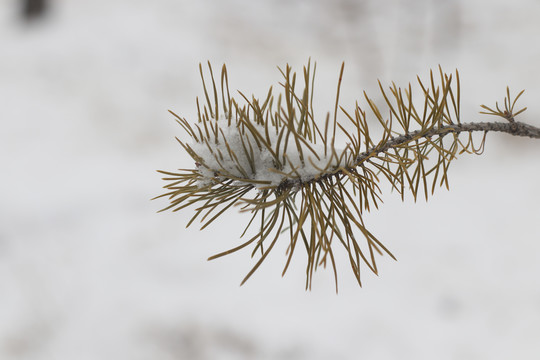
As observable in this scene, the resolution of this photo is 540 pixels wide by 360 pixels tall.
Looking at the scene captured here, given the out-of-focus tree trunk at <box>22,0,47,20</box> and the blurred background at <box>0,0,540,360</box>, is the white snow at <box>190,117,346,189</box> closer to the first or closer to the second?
the blurred background at <box>0,0,540,360</box>

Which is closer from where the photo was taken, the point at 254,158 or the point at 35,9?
the point at 254,158

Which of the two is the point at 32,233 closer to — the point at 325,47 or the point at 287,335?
the point at 287,335

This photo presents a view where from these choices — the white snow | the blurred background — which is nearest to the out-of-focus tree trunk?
the blurred background

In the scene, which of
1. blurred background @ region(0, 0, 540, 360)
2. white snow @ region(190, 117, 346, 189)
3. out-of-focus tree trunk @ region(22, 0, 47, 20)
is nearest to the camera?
white snow @ region(190, 117, 346, 189)

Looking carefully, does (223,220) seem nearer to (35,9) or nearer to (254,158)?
(254,158)

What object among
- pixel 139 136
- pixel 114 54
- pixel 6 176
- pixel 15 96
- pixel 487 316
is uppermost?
pixel 114 54

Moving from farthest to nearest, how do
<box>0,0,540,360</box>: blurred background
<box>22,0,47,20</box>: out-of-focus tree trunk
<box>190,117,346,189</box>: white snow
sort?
<box>22,0,47,20</box>: out-of-focus tree trunk → <box>0,0,540,360</box>: blurred background → <box>190,117,346,189</box>: white snow

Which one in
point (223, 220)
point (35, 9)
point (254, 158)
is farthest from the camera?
point (35, 9)

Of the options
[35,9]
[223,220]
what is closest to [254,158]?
[223,220]

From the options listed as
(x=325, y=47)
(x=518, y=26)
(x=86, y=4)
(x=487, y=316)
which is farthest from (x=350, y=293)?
(x=86, y=4)
